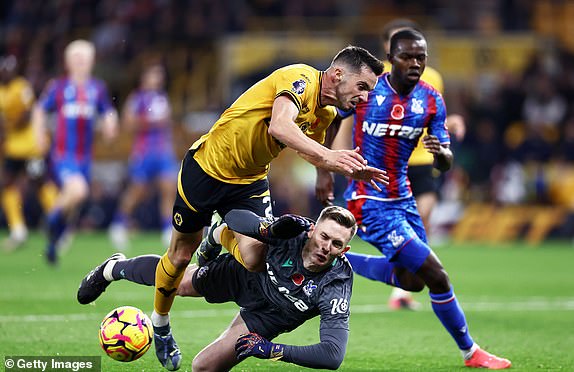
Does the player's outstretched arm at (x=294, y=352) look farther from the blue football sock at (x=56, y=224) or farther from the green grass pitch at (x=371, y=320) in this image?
the blue football sock at (x=56, y=224)

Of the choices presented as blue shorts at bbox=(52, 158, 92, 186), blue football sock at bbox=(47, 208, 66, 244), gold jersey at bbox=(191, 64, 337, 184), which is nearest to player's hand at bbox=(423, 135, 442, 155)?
gold jersey at bbox=(191, 64, 337, 184)

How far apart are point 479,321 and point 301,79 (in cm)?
456

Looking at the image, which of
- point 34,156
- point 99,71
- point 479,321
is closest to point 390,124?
point 479,321

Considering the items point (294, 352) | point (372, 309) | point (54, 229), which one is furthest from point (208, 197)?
point (54, 229)

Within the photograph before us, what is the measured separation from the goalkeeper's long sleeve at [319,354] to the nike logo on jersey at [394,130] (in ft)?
9.11

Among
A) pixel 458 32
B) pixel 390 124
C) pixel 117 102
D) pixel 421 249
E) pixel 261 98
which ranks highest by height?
pixel 261 98

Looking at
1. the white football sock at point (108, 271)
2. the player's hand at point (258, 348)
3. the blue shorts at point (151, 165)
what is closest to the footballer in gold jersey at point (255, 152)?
the white football sock at point (108, 271)

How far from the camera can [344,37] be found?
82.1ft

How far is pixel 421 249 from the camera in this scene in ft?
26.8

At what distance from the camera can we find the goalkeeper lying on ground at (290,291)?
6152mm

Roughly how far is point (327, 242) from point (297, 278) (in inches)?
14.6

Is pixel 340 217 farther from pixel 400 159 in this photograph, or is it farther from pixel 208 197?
pixel 400 159

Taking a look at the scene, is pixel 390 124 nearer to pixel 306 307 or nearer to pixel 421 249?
pixel 421 249

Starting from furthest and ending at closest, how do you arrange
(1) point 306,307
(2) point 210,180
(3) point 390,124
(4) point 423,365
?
(3) point 390,124
(4) point 423,365
(2) point 210,180
(1) point 306,307
